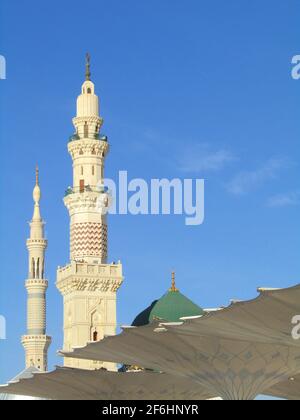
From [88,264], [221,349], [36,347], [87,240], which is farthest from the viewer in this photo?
[36,347]

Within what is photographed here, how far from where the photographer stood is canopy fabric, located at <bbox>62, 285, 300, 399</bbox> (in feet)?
122

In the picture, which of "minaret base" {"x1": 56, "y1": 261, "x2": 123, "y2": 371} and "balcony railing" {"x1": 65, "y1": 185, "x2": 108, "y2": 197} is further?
"balcony railing" {"x1": 65, "y1": 185, "x2": 108, "y2": 197}

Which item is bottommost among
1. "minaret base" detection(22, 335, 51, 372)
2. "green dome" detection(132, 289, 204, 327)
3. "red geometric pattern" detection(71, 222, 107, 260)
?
"minaret base" detection(22, 335, 51, 372)

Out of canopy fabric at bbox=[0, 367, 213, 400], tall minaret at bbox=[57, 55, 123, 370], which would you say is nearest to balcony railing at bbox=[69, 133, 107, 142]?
tall minaret at bbox=[57, 55, 123, 370]

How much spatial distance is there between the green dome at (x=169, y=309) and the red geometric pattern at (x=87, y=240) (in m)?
5.64

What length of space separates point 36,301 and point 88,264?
1134cm

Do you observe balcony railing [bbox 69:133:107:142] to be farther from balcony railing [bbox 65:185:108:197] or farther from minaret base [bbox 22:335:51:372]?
minaret base [bbox 22:335:51:372]

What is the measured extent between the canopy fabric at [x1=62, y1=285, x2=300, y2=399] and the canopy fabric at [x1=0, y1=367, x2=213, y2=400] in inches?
330

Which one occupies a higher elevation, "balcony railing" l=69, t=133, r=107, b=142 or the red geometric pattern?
"balcony railing" l=69, t=133, r=107, b=142

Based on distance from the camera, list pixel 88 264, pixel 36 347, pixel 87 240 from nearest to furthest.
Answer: pixel 88 264 → pixel 87 240 → pixel 36 347

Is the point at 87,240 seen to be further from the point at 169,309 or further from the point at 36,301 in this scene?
the point at 36,301

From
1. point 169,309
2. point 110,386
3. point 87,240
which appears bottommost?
point 110,386

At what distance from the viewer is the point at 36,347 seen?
89.8 meters

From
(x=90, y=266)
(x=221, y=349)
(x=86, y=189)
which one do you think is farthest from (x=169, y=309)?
(x=221, y=349)
